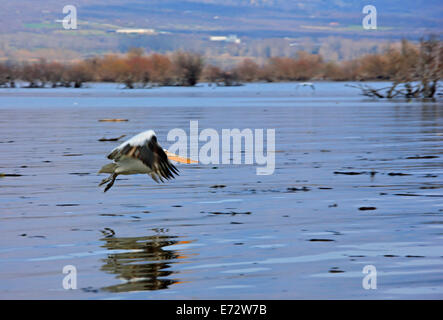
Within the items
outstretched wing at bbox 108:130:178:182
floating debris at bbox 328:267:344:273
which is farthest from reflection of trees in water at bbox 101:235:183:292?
floating debris at bbox 328:267:344:273

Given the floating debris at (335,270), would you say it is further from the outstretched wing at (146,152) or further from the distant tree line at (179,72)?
the distant tree line at (179,72)

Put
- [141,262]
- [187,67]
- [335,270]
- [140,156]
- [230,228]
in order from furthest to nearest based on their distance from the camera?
[187,67] → [140,156] → [230,228] → [141,262] → [335,270]

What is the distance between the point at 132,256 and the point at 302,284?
1.76 m

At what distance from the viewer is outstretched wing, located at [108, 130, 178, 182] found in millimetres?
10125

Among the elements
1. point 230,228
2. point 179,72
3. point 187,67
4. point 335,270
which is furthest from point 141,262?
point 179,72

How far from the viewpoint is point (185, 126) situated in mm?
26953

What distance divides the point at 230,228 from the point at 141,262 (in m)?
1.85

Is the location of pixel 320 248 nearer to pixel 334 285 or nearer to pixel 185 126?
pixel 334 285

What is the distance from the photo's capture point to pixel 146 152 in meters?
10.2

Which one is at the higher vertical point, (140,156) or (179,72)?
(179,72)

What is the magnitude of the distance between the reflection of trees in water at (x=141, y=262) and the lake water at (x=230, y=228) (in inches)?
0.5

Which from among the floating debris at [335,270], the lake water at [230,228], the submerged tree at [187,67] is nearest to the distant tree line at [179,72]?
the submerged tree at [187,67]

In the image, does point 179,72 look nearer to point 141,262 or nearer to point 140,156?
point 140,156
